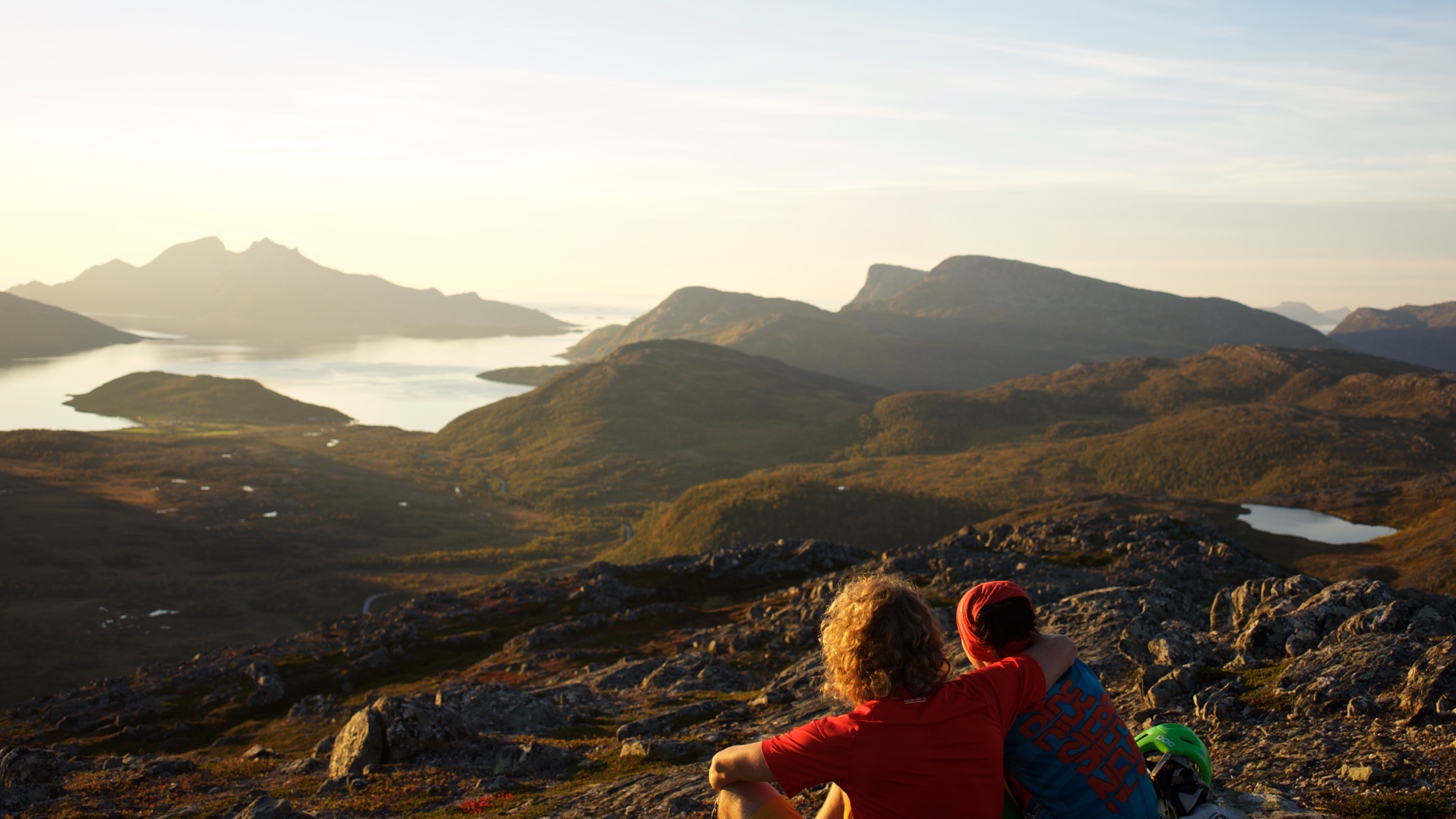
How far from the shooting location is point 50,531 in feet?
329

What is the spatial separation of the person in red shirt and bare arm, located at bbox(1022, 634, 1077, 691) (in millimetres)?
346

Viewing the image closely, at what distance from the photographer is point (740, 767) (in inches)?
263

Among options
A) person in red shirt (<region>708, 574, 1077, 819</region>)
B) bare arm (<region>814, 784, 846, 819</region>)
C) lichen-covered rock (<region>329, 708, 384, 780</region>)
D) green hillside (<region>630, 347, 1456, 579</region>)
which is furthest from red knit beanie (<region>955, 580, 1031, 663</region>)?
green hillside (<region>630, 347, 1456, 579</region>)

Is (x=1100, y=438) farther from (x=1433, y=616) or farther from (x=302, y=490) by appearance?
(x=1433, y=616)

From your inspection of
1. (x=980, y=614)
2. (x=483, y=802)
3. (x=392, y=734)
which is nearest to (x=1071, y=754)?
(x=980, y=614)

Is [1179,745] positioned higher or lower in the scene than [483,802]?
higher

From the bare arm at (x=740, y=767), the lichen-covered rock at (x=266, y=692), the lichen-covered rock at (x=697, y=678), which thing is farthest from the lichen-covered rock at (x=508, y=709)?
the lichen-covered rock at (x=266, y=692)

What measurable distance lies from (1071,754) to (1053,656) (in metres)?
0.78

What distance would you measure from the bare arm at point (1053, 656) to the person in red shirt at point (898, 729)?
0.35 m

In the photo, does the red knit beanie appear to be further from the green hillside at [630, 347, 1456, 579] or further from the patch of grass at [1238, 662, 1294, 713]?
the green hillside at [630, 347, 1456, 579]

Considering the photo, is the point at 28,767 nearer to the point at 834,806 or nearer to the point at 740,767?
the point at 740,767

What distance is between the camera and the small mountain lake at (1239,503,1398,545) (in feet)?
309

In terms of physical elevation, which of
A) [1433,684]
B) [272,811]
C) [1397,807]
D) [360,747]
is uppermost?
[1433,684]

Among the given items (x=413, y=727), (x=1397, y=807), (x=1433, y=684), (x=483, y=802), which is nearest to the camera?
(x=1397, y=807)
